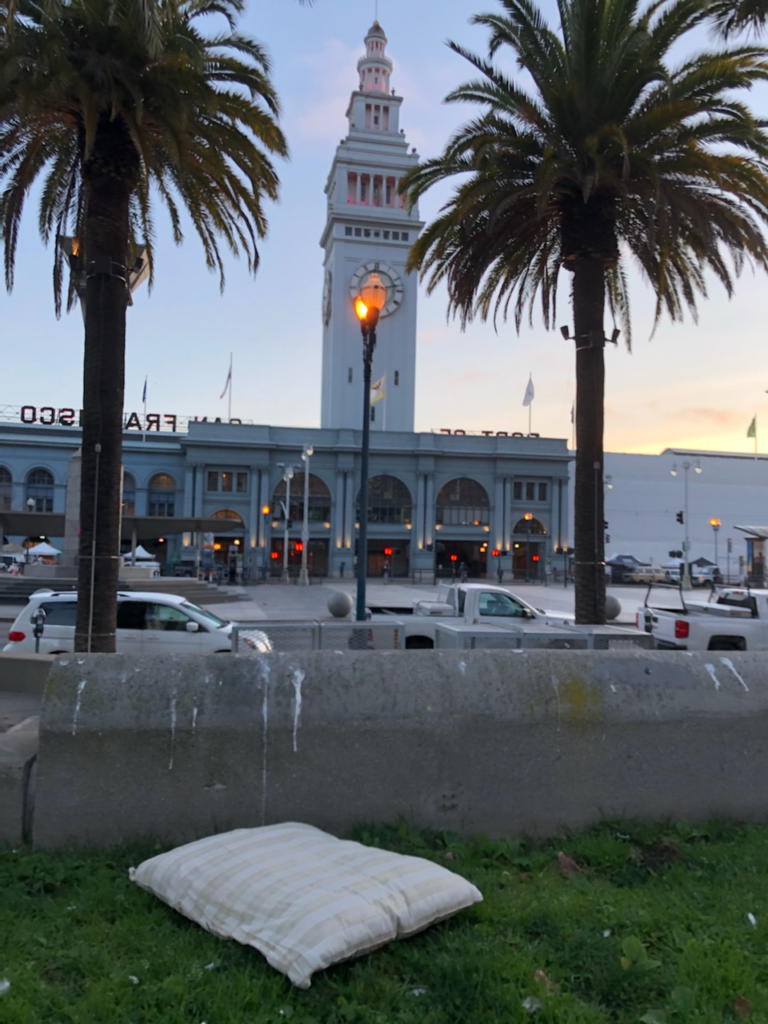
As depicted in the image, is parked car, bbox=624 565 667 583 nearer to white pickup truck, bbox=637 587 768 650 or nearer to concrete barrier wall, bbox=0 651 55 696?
white pickup truck, bbox=637 587 768 650

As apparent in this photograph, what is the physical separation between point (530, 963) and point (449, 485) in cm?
7770

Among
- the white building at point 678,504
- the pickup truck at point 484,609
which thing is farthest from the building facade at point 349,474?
the pickup truck at point 484,609

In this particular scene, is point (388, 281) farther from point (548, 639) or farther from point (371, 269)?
point (548, 639)

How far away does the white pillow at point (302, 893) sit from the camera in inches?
Answer: 127

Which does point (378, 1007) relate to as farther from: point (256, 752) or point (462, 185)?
point (462, 185)

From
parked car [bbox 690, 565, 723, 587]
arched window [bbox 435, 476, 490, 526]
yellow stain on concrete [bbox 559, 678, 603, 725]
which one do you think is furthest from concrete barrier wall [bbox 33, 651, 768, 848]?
arched window [bbox 435, 476, 490, 526]

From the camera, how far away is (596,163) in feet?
38.8

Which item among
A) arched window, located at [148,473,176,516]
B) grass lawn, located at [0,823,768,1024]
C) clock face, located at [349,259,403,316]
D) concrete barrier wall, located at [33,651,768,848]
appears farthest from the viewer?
clock face, located at [349,259,403,316]

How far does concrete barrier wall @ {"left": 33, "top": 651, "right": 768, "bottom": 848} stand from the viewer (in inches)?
184

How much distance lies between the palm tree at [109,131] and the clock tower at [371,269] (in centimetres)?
7184

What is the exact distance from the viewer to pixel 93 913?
3799mm

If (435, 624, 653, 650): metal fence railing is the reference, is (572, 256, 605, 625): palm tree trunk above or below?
above

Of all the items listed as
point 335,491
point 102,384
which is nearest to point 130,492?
point 335,491

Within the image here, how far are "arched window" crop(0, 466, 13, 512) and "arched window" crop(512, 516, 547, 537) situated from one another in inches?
1898
